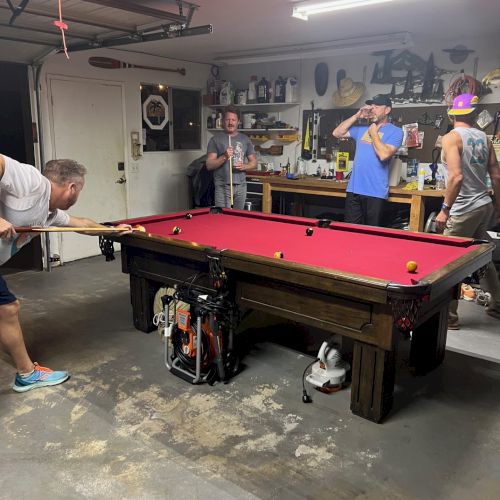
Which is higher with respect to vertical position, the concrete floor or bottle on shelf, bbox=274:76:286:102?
bottle on shelf, bbox=274:76:286:102

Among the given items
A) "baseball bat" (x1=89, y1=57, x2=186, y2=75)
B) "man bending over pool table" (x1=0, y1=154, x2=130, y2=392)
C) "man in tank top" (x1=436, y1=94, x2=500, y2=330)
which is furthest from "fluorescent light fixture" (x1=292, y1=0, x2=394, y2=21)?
"baseball bat" (x1=89, y1=57, x2=186, y2=75)

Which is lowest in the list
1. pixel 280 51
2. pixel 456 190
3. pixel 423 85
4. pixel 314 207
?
pixel 314 207

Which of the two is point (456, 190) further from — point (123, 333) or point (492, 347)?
point (123, 333)

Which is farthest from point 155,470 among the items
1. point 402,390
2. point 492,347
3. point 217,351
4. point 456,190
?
point 456,190

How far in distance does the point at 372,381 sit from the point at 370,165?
8.80 ft

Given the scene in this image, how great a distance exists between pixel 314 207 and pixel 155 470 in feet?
14.6

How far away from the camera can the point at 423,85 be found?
16.6 ft

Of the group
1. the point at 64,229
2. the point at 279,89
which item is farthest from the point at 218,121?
the point at 64,229

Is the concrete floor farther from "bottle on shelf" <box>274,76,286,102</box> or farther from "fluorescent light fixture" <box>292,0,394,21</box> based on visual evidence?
"bottle on shelf" <box>274,76,286,102</box>

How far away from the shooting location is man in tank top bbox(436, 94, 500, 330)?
3449 millimetres

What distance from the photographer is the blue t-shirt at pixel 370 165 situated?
439cm

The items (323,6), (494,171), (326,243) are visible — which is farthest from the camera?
(494,171)

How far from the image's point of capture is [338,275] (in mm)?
2086

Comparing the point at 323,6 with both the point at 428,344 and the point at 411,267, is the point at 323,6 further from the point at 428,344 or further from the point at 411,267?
the point at 428,344
